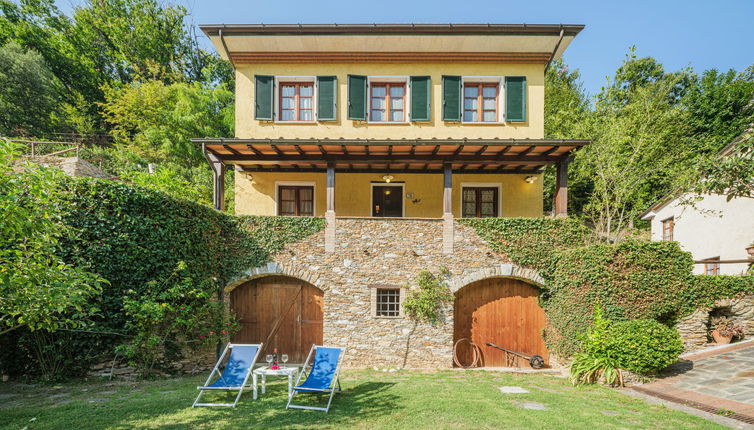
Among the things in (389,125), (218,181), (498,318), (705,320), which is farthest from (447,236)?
(218,181)

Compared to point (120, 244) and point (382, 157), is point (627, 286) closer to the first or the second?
point (382, 157)

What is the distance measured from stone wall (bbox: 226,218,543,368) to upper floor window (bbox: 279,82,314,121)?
4.39 meters

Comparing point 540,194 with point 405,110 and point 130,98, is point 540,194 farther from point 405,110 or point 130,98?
point 130,98

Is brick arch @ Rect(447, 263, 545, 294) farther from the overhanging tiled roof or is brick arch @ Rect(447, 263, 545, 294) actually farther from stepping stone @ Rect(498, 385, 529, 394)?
the overhanging tiled roof

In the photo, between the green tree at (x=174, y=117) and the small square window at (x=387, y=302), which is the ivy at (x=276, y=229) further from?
the green tree at (x=174, y=117)

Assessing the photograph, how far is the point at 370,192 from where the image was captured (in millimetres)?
12188

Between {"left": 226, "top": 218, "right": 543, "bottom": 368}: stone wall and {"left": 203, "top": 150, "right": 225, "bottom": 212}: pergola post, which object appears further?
{"left": 203, "top": 150, "right": 225, "bottom": 212}: pergola post

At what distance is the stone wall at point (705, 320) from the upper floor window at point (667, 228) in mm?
9361

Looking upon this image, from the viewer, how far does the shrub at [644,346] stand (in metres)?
7.02

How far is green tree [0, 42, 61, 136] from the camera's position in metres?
20.1

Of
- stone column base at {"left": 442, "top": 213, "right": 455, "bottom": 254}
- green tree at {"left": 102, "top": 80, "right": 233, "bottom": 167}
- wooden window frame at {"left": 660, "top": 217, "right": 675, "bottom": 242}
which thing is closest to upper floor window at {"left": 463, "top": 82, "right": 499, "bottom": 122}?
stone column base at {"left": 442, "top": 213, "right": 455, "bottom": 254}

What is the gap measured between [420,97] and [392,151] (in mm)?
2705

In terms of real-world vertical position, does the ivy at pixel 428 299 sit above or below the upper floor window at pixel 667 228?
below

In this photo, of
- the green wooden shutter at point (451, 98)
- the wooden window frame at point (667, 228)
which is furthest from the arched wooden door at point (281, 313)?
the wooden window frame at point (667, 228)
